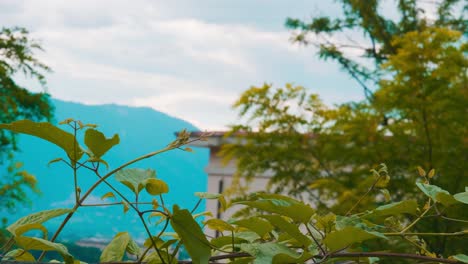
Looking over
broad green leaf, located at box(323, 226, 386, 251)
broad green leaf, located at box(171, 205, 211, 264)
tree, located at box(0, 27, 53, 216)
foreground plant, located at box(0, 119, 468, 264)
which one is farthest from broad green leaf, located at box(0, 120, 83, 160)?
tree, located at box(0, 27, 53, 216)

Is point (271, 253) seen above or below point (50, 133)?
below

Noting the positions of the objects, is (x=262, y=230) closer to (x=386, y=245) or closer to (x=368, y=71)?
(x=386, y=245)

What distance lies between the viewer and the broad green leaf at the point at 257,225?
1.90 ft

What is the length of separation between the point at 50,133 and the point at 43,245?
9 centimetres

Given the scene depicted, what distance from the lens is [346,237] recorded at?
0.56 metres

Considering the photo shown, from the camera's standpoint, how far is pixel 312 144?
6.29 m

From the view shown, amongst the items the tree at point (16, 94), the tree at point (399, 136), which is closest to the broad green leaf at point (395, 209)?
the tree at point (399, 136)

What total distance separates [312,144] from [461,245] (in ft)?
5.89

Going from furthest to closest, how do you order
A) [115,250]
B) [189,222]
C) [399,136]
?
[399,136] → [115,250] → [189,222]

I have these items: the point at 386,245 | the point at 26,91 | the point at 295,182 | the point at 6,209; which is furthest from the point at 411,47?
the point at 6,209

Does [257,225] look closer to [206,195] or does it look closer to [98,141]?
[206,195]

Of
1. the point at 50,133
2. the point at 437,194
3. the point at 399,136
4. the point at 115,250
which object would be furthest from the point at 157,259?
the point at 399,136

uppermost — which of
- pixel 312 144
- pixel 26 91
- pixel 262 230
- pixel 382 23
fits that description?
pixel 382 23

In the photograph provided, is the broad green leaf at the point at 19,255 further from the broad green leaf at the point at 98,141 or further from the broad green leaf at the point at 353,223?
the broad green leaf at the point at 353,223
